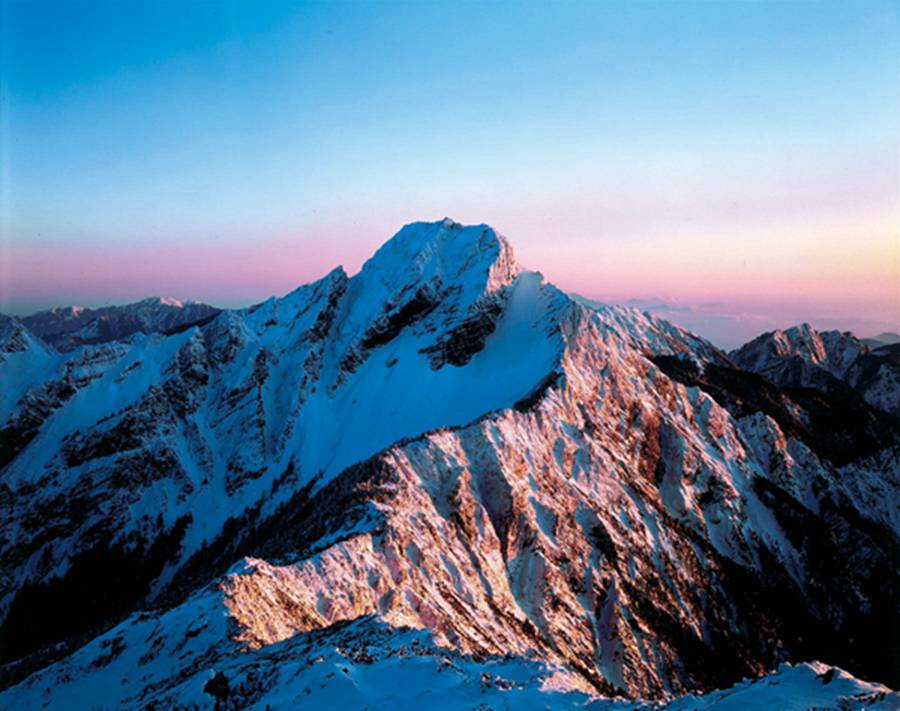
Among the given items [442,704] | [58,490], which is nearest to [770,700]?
[442,704]

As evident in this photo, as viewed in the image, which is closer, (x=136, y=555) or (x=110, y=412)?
(x=136, y=555)

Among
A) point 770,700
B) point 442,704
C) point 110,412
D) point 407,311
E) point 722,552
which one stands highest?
point 407,311

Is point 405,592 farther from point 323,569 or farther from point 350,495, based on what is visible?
point 350,495

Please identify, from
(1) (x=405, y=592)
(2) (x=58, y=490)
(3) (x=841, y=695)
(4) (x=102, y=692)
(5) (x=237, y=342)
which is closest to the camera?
(3) (x=841, y=695)

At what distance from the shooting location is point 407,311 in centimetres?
15500

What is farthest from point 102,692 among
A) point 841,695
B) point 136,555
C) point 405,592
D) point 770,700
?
point 136,555

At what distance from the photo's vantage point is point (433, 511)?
2618 inches

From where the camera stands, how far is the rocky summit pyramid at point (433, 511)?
115ft

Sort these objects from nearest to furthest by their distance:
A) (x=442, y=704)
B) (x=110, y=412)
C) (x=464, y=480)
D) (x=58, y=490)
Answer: (x=442, y=704), (x=464, y=480), (x=58, y=490), (x=110, y=412)

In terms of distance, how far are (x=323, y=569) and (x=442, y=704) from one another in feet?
81.9

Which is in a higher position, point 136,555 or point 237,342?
point 237,342

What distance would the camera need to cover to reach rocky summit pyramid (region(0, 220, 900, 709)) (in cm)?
3512

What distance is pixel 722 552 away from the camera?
100 meters

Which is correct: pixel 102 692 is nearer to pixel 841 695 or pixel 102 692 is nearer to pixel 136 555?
pixel 841 695
